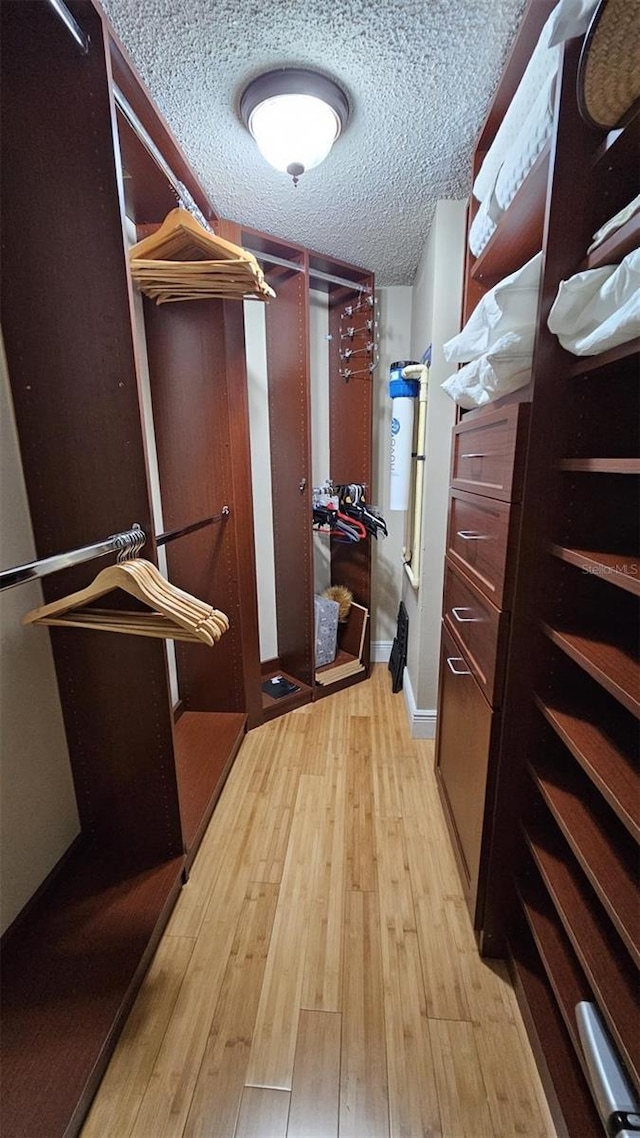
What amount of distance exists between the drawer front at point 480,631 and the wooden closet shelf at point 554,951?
1.60ft

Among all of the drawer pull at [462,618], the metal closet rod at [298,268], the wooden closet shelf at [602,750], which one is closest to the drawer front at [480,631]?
the drawer pull at [462,618]

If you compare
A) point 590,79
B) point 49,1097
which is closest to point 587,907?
point 49,1097

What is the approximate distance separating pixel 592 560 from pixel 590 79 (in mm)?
804

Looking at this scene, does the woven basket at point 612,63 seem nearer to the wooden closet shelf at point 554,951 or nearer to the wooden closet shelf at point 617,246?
the wooden closet shelf at point 617,246

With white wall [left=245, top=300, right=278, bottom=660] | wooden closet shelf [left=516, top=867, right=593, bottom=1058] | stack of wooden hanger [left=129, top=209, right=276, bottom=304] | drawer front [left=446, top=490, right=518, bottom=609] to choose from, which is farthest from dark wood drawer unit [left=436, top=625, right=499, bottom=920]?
stack of wooden hanger [left=129, top=209, right=276, bottom=304]

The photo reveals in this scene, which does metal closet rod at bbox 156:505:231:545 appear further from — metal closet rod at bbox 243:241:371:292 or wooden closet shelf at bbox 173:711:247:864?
metal closet rod at bbox 243:241:371:292

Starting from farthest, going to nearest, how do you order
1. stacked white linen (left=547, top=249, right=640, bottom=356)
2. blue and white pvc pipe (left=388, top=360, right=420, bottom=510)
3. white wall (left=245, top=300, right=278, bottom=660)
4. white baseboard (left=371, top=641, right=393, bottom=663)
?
white baseboard (left=371, top=641, right=393, bottom=663) → white wall (left=245, top=300, right=278, bottom=660) → blue and white pvc pipe (left=388, top=360, right=420, bottom=510) → stacked white linen (left=547, top=249, right=640, bottom=356)

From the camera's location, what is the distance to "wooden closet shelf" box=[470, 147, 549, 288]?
886 mm

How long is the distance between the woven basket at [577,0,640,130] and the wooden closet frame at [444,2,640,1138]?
4cm

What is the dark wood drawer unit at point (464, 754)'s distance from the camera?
1.10 m

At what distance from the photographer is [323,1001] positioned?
104 cm

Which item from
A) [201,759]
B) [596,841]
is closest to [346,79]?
[596,841]

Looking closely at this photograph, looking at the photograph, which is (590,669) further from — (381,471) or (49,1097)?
(381,471)

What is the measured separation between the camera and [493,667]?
1006 mm
